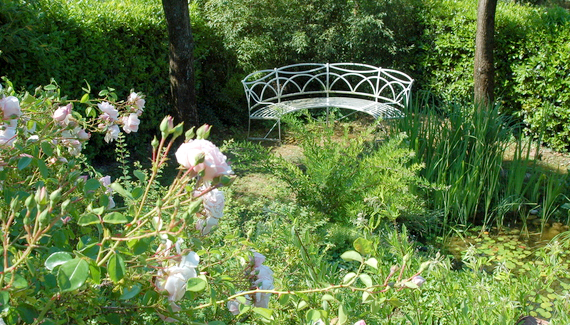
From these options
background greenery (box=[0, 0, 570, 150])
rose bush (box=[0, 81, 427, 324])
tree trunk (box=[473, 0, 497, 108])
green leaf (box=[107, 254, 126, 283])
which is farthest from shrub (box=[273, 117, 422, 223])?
tree trunk (box=[473, 0, 497, 108])

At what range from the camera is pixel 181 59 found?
5004 millimetres

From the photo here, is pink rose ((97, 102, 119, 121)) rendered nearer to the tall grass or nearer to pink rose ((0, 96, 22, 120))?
pink rose ((0, 96, 22, 120))

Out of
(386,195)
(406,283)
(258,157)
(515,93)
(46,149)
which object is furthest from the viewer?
(515,93)

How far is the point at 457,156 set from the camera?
366cm

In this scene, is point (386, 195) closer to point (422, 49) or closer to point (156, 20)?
point (156, 20)

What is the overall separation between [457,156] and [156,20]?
340 cm

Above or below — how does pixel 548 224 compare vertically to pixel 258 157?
below

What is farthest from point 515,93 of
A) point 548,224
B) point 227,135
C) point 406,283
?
point 406,283

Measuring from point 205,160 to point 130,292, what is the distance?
0.32 metres

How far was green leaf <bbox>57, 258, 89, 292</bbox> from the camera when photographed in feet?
2.66

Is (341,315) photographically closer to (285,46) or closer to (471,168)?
(471,168)

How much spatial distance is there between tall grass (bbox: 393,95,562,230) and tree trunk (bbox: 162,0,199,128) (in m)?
2.27

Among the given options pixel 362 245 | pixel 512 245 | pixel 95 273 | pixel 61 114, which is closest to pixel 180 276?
pixel 95 273

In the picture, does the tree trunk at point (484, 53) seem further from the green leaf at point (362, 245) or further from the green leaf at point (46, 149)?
the green leaf at point (46, 149)
